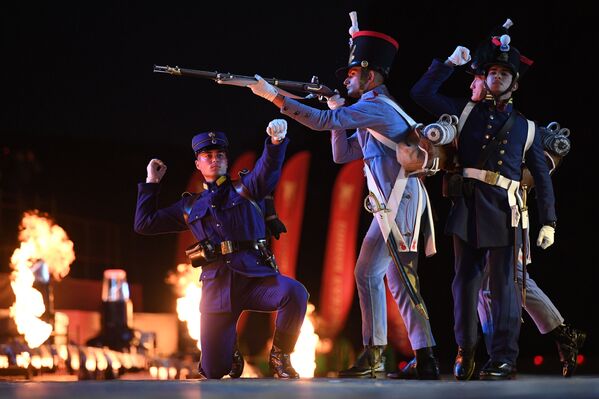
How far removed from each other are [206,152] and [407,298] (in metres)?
1.39

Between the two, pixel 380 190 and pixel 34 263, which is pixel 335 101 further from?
pixel 34 263

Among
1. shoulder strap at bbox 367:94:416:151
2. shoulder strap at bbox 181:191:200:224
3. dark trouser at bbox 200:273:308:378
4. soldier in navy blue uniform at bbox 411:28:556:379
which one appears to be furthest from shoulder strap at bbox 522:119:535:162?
shoulder strap at bbox 181:191:200:224

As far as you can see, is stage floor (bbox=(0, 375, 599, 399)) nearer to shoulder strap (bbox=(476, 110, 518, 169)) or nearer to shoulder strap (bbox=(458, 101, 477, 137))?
shoulder strap (bbox=(476, 110, 518, 169))

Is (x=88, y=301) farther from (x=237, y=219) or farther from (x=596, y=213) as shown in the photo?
(x=237, y=219)

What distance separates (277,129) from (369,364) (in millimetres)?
1257

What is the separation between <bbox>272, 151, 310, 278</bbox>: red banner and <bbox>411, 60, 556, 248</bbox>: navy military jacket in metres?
12.5

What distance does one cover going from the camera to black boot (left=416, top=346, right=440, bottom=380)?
18.0 ft

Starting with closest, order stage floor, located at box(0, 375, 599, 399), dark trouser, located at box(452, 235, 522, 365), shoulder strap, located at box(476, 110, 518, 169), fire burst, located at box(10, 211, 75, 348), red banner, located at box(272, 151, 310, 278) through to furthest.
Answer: stage floor, located at box(0, 375, 599, 399) < dark trouser, located at box(452, 235, 522, 365) < shoulder strap, located at box(476, 110, 518, 169) < fire burst, located at box(10, 211, 75, 348) < red banner, located at box(272, 151, 310, 278)

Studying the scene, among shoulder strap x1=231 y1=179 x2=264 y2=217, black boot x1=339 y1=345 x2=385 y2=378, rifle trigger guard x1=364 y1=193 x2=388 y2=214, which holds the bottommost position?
black boot x1=339 y1=345 x2=385 y2=378

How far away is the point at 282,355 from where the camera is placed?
5.81m

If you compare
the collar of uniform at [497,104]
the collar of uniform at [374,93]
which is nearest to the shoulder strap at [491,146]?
the collar of uniform at [497,104]

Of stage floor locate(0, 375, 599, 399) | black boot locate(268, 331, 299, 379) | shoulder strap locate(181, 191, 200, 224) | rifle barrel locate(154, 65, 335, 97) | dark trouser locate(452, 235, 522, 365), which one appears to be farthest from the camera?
shoulder strap locate(181, 191, 200, 224)

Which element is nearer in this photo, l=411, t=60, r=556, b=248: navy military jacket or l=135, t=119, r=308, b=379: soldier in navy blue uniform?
l=411, t=60, r=556, b=248: navy military jacket

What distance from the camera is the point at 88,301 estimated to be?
23.4 m
